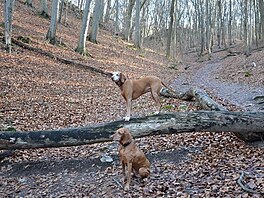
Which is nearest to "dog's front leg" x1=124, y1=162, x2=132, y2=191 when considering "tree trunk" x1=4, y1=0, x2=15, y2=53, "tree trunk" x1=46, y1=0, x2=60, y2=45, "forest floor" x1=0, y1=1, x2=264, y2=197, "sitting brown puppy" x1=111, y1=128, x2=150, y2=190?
"sitting brown puppy" x1=111, y1=128, x2=150, y2=190

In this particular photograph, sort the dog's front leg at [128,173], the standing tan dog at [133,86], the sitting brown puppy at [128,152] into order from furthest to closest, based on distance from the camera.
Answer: the standing tan dog at [133,86], the dog's front leg at [128,173], the sitting brown puppy at [128,152]

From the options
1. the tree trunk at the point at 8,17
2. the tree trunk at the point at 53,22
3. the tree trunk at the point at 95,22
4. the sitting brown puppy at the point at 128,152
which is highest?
the tree trunk at the point at 95,22

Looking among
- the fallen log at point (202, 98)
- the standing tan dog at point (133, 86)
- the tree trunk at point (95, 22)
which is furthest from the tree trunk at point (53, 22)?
the standing tan dog at point (133, 86)

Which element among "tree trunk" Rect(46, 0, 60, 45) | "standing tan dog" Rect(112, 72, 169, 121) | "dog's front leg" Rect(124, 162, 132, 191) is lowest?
"dog's front leg" Rect(124, 162, 132, 191)

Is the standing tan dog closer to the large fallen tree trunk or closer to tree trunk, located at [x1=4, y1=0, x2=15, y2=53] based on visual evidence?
the large fallen tree trunk

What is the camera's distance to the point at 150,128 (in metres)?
6.75

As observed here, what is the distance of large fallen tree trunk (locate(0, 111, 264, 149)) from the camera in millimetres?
6711

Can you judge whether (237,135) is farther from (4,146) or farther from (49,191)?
(4,146)

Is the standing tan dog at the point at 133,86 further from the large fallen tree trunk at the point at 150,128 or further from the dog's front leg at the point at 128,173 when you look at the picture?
the dog's front leg at the point at 128,173

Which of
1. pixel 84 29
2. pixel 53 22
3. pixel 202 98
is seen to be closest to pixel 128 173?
pixel 202 98

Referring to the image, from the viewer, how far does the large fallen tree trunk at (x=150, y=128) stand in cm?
671

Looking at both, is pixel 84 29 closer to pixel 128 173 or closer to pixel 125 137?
pixel 125 137

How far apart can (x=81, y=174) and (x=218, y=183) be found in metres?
2.96

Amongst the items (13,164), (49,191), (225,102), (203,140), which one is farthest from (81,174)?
(225,102)
